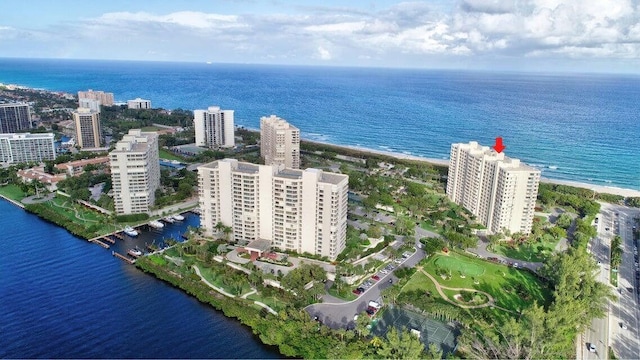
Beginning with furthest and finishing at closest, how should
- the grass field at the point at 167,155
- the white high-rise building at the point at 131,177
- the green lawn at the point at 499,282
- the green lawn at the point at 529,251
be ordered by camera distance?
1. the grass field at the point at 167,155
2. the white high-rise building at the point at 131,177
3. the green lawn at the point at 529,251
4. the green lawn at the point at 499,282

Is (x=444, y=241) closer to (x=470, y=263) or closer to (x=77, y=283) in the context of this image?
(x=470, y=263)

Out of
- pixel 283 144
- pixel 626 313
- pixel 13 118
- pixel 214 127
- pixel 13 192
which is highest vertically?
pixel 13 118

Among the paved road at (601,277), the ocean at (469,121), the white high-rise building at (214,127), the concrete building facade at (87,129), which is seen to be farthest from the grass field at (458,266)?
the concrete building facade at (87,129)

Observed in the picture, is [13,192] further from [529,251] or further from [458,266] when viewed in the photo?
[529,251]

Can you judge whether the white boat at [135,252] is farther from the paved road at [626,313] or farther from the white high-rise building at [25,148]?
the white high-rise building at [25,148]

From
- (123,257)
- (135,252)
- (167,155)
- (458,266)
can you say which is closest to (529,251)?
(458,266)

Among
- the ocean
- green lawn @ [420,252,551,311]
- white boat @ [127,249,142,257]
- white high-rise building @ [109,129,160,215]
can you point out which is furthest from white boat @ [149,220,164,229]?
the ocean
